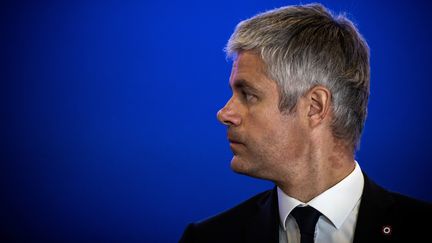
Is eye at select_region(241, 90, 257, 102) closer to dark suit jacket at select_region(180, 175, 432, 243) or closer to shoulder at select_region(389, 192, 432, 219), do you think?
dark suit jacket at select_region(180, 175, 432, 243)

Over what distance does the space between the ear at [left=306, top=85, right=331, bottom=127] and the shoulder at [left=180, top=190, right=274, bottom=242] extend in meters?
0.29

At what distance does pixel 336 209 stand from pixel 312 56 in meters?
0.40

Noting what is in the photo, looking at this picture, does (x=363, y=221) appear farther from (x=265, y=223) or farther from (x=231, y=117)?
(x=231, y=117)

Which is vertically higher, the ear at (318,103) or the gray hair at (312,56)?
the gray hair at (312,56)

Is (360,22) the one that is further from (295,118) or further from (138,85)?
(295,118)

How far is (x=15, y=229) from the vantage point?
241 cm

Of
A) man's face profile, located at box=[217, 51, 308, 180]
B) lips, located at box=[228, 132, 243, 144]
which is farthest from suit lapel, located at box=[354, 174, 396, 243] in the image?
lips, located at box=[228, 132, 243, 144]

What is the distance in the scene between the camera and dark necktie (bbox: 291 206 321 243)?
1348 millimetres

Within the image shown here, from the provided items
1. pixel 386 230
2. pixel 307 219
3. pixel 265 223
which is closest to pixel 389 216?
pixel 386 230

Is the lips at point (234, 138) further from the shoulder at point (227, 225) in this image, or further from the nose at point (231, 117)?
the shoulder at point (227, 225)

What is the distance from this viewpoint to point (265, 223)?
147 cm

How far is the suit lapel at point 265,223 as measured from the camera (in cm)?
144

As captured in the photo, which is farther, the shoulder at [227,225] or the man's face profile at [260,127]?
the shoulder at [227,225]

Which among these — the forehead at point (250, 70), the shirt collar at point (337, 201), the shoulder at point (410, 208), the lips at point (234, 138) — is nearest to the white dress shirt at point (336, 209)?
the shirt collar at point (337, 201)
